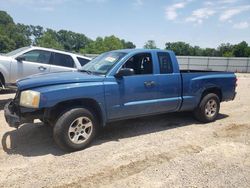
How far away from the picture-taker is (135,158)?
4488mm

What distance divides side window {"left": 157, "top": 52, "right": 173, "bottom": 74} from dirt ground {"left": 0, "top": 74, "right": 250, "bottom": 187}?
1.35 m

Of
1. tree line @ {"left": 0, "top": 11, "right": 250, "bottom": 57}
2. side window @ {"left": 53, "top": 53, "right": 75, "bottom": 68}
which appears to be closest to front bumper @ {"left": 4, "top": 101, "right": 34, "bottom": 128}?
side window @ {"left": 53, "top": 53, "right": 75, "bottom": 68}

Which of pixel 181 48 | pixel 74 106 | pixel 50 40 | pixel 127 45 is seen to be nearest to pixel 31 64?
pixel 74 106

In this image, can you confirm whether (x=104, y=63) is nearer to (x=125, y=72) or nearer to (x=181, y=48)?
(x=125, y=72)

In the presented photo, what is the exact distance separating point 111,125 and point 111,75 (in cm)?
167

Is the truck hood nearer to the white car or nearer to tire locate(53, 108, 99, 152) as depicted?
tire locate(53, 108, 99, 152)

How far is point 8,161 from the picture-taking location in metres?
4.29

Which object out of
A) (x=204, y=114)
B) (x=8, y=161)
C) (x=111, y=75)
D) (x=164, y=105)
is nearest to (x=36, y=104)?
(x=8, y=161)

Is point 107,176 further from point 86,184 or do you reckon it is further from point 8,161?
point 8,161

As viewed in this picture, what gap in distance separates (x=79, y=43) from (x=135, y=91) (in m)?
120

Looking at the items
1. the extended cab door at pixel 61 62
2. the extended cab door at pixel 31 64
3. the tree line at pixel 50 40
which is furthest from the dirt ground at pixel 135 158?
the tree line at pixel 50 40

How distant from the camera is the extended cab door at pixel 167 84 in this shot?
582cm

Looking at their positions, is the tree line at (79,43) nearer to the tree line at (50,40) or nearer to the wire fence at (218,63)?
the tree line at (50,40)

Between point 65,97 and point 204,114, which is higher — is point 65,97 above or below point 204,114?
above
